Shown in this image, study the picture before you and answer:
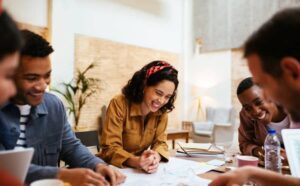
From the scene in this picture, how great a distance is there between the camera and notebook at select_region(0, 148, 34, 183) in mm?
791

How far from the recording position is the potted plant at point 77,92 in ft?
14.5

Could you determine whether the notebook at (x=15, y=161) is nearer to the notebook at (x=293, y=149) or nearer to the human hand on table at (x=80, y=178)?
the human hand on table at (x=80, y=178)

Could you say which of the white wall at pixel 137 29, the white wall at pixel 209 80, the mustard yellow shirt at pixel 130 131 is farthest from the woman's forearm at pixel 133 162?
the white wall at pixel 209 80

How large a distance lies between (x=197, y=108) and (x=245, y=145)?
14.3ft

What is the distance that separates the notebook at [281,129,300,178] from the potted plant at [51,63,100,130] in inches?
134

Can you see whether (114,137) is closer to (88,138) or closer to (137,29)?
(88,138)

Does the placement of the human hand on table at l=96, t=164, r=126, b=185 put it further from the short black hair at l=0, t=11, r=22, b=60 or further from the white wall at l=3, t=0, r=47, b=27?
the white wall at l=3, t=0, r=47, b=27

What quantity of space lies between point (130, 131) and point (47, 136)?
587 millimetres

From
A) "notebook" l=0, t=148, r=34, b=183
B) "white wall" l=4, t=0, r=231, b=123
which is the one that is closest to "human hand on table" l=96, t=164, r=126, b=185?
"notebook" l=0, t=148, r=34, b=183

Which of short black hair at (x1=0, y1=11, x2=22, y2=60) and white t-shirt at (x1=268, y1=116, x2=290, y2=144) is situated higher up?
short black hair at (x1=0, y1=11, x2=22, y2=60)

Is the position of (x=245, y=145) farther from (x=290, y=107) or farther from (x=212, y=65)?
(x=212, y=65)

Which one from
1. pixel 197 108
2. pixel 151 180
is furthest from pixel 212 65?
pixel 151 180

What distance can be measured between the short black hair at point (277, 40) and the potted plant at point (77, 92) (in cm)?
384

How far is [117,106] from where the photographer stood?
6.23 feet
